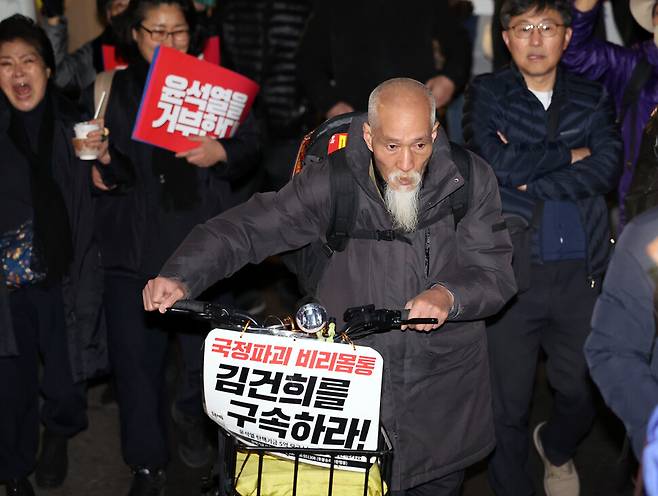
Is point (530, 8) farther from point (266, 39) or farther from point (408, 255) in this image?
point (266, 39)

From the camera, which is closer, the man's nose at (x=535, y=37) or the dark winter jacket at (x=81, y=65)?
the man's nose at (x=535, y=37)

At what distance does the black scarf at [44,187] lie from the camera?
5.64 metres

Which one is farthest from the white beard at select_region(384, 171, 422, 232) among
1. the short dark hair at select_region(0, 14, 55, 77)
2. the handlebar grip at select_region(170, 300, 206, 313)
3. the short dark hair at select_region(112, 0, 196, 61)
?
the short dark hair at select_region(0, 14, 55, 77)

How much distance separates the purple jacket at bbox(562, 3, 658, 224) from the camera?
5.74 m

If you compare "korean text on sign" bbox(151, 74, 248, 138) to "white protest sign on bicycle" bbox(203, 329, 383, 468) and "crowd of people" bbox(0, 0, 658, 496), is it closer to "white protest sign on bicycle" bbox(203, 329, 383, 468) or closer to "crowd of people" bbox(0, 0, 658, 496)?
"crowd of people" bbox(0, 0, 658, 496)

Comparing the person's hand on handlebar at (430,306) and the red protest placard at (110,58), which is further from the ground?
the red protest placard at (110,58)

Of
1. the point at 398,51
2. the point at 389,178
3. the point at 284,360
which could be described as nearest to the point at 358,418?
the point at 284,360

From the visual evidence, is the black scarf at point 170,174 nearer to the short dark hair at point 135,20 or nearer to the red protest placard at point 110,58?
the short dark hair at point 135,20

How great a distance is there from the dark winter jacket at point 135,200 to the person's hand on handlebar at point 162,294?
169 centimetres

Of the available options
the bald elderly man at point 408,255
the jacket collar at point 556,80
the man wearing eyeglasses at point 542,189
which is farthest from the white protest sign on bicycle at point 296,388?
the jacket collar at point 556,80

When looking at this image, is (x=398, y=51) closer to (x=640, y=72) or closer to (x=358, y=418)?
(x=640, y=72)

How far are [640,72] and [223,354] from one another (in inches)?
118

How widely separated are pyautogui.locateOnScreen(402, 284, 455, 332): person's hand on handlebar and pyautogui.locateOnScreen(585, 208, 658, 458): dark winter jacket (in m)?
0.59

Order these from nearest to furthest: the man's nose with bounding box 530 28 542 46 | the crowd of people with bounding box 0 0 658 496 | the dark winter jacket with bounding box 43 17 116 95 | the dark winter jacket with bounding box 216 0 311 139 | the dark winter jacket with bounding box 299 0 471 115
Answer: the crowd of people with bounding box 0 0 658 496 → the man's nose with bounding box 530 28 542 46 → the dark winter jacket with bounding box 43 17 116 95 → the dark winter jacket with bounding box 299 0 471 115 → the dark winter jacket with bounding box 216 0 311 139
